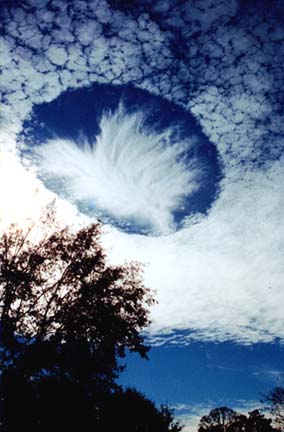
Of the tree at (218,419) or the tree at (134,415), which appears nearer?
the tree at (134,415)

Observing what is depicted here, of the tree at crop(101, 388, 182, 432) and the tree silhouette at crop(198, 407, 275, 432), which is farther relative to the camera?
the tree silhouette at crop(198, 407, 275, 432)

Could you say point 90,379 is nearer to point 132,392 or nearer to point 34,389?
point 34,389

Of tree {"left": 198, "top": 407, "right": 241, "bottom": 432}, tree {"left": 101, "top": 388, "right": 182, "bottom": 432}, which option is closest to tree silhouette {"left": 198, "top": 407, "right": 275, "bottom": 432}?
tree {"left": 198, "top": 407, "right": 241, "bottom": 432}

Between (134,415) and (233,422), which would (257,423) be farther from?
(134,415)

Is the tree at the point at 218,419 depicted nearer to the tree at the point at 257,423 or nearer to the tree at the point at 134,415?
the tree at the point at 257,423

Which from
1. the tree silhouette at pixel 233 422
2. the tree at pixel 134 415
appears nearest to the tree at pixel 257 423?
the tree silhouette at pixel 233 422

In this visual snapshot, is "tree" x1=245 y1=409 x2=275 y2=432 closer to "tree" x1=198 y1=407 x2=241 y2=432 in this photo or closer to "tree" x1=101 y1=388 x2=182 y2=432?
"tree" x1=198 y1=407 x2=241 y2=432

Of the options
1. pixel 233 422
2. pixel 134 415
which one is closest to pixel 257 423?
pixel 233 422

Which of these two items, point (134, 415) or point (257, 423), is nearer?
point (134, 415)

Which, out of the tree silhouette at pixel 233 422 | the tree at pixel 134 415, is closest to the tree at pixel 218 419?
the tree silhouette at pixel 233 422

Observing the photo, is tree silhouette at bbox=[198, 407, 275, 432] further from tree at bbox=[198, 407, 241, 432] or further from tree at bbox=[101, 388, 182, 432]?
tree at bbox=[101, 388, 182, 432]

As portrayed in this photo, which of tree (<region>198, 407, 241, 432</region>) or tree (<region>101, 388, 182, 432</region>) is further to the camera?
tree (<region>198, 407, 241, 432</region>)

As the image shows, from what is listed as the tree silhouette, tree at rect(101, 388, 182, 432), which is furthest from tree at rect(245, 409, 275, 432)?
tree at rect(101, 388, 182, 432)
